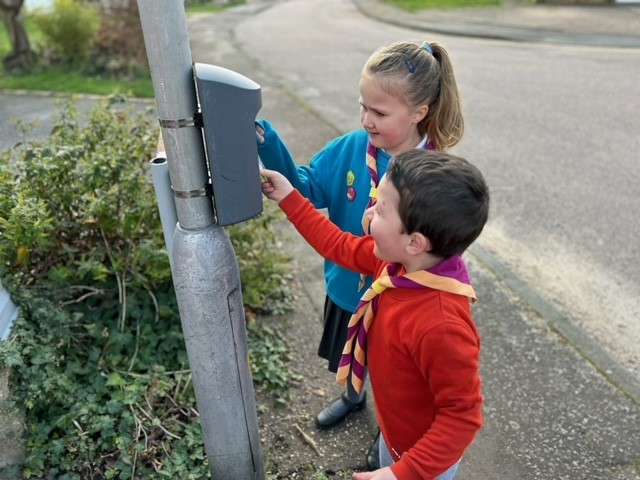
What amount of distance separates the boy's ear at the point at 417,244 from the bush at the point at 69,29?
9762mm

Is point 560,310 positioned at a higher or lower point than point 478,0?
higher

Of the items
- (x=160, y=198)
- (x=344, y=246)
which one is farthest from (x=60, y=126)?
(x=344, y=246)

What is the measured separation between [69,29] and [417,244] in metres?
9.83

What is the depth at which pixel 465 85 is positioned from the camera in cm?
899

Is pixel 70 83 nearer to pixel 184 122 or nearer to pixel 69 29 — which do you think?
pixel 69 29

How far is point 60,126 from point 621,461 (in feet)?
10.6

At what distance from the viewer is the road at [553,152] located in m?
3.76

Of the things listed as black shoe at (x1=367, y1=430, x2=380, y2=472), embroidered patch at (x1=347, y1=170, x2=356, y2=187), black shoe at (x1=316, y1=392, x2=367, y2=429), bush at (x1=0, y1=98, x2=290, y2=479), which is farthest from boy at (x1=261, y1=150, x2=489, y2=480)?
bush at (x1=0, y1=98, x2=290, y2=479)

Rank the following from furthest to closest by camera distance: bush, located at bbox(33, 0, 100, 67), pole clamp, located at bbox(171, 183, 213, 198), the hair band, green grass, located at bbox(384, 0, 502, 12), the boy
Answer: green grass, located at bbox(384, 0, 502, 12)
bush, located at bbox(33, 0, 100, 67)
the hair band
pole clamp, located at bbox(171, 183, 213, 198)
the boy

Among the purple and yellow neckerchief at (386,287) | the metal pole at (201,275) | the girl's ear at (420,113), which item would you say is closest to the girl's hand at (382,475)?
the purple and yellow neckerchief at (386,287)

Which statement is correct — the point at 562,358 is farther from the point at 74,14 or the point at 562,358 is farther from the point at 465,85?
the point at 74,14

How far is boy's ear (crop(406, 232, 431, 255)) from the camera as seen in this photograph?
1514 mm

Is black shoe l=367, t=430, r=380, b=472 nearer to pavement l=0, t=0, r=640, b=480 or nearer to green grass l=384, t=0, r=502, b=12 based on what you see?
pavement l=0, t=0, r=640, b=480

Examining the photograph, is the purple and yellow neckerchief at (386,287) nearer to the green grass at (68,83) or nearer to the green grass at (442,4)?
the green grass at (68,83)
